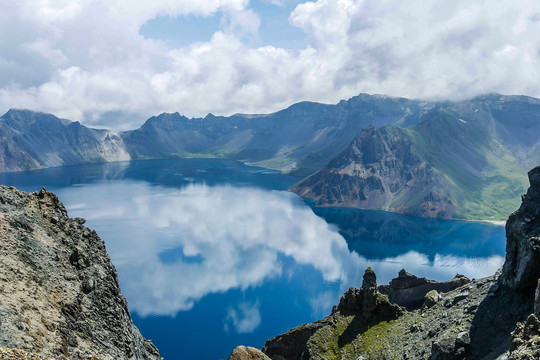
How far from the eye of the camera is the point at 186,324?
100m

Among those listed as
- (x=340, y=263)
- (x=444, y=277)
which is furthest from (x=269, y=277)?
(x=444, y=277)

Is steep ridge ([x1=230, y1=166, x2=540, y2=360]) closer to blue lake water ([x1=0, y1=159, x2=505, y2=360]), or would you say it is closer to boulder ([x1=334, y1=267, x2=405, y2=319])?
boulder ([x1=334, y1=267, x2=405, y2=319])

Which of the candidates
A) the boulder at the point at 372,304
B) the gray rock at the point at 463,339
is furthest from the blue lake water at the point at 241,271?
the gray rock at the point at 463,339

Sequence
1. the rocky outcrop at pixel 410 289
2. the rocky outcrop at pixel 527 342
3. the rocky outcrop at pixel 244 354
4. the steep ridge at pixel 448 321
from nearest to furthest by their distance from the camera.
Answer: the rocky outcrop at pixel 527 342 → the steep ridge at pixel 448 321 → the rocky outcrop at pixel 244 354 → the rocky outcrop at pixel 410 289

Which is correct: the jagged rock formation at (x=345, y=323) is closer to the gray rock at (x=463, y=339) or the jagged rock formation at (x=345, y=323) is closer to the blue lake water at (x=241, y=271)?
the gray rock at (x=463, y=339)

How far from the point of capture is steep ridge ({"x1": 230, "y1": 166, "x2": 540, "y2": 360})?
127ft

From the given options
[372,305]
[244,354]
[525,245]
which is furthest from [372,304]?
[525,245]

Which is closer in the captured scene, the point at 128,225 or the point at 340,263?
the point at 340,263

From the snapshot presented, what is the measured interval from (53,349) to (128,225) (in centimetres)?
18384

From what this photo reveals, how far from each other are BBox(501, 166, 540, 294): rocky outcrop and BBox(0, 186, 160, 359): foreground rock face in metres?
39.8

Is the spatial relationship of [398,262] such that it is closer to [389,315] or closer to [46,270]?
[389,315]

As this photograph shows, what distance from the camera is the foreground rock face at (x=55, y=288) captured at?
2247 centimetres

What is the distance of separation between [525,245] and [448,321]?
511 inches

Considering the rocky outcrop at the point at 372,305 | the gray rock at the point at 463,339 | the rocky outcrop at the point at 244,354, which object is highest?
the gray rock at the point at 463,339
